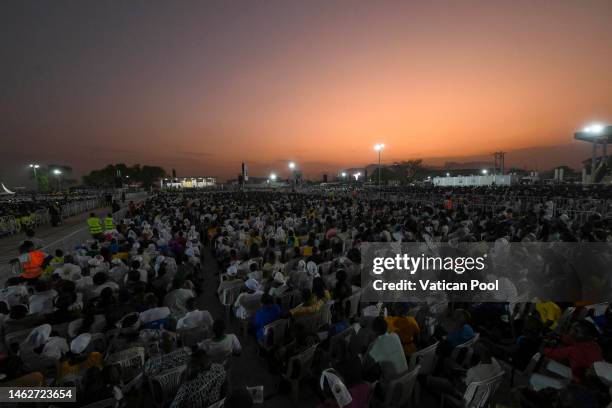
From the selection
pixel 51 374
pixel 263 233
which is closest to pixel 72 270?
pixel 51 374

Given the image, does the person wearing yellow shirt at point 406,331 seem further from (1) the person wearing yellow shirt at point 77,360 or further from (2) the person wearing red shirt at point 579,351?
(1) the person wearing yellow shirt at point 77,360

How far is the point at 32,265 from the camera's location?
6789 millimetres

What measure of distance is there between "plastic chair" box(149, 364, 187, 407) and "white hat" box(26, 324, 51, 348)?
1.55 m

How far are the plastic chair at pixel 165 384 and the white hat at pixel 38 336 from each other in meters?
1.55

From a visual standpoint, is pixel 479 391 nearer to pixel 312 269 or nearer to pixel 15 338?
pixel 312 269

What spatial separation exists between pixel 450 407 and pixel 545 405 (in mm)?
1281

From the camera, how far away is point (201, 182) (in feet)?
427

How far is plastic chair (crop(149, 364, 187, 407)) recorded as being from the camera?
3221 millimetres

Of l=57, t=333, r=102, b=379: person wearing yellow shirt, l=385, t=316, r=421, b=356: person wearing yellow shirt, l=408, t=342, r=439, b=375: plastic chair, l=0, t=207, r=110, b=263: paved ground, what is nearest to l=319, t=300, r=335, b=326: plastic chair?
l=385, t=316, r=421, b=356: person wearing yellow shirt

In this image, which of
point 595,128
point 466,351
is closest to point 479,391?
point 466,351

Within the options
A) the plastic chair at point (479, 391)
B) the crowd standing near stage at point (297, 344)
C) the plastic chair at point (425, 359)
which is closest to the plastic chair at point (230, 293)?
the crowd standing near stage at point (297, 344)

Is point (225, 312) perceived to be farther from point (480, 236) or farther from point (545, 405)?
point (480, 236)

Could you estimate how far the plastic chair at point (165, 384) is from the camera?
10.6 ft

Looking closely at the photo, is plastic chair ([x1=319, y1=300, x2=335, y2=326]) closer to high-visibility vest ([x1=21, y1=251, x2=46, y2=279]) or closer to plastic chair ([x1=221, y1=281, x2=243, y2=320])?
plastic chair ([x1=221, y1=281, x2=243, y2=320])
